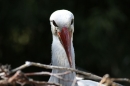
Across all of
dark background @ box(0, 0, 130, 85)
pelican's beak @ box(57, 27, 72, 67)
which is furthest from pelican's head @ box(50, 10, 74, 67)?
dark background @ box(0, 0, 130, 85)

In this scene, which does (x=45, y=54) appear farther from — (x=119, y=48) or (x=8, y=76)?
(x=8, y=76)

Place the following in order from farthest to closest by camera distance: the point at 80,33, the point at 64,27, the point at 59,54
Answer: the point at 80,33
the point at 59,54
the point at 64,27

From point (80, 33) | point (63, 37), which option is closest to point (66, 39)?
point (63, 37)

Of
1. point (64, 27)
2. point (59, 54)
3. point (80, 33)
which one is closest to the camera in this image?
point (64, 27)

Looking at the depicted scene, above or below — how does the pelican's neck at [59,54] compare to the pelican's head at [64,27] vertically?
below

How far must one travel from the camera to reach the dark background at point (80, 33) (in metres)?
6.51

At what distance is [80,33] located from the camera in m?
6.80

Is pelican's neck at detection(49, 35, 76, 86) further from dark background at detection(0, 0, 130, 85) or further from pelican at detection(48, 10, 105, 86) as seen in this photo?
dark background at detection(0, 0, 130, 85)

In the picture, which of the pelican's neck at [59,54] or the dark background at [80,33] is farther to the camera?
the dark background at [80,33]

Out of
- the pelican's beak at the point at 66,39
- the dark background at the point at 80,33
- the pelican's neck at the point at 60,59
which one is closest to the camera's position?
the pelican's beak at the point at 66,39

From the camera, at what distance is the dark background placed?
256 inches

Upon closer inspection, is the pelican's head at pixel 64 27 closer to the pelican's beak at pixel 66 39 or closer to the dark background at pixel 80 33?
the pelican's beak at pixel 66 39

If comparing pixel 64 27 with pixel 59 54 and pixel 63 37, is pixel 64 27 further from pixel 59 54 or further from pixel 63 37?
pixel 59 54

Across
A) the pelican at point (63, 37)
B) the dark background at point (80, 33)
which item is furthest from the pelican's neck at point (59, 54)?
the dark background at point (80, 33)
